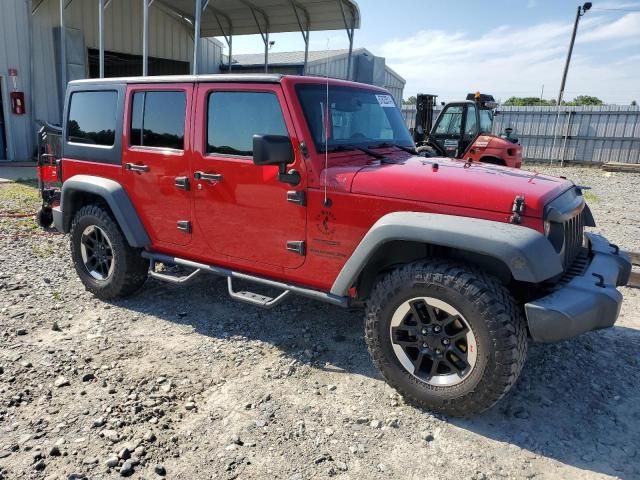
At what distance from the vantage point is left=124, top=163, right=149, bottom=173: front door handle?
4.23 metres

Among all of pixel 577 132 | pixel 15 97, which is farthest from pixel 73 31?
pixel 577 132

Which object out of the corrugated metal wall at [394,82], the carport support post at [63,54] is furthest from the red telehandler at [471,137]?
the corrugated metal wall at [394,82]

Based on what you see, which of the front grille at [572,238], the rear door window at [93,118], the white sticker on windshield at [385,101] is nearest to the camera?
the front grille at [572,238]

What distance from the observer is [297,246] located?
11.4 feet

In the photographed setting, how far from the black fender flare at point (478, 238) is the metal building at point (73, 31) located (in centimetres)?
1107

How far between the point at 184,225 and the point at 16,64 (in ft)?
43.4

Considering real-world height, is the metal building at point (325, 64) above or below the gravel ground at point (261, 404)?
above

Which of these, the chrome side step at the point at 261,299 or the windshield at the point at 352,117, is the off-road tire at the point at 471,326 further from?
the windshield at the point at 352,117

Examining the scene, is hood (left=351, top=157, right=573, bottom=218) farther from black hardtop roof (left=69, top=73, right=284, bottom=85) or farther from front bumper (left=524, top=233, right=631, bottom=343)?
black hardtop roof (left=69, top=73, right=284, bottom=85)

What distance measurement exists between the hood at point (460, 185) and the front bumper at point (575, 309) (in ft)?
1.58

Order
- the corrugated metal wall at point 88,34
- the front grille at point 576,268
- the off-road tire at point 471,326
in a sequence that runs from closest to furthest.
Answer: the off-road tire at point 471,326 → the front grille at point 576,268 → the corrugated metal wall at point 88,34

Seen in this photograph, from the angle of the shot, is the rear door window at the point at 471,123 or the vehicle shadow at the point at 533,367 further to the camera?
the rear door window at the point at 471,123

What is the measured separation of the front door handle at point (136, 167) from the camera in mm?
4227

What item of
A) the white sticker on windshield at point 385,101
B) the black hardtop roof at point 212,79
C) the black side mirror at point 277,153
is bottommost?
the black side mirror at point 277,153
